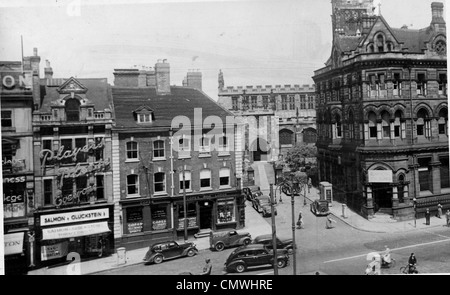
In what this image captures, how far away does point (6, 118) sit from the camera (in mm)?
11461

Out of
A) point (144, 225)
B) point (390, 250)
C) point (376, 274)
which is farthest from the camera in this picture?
point (144, 225)

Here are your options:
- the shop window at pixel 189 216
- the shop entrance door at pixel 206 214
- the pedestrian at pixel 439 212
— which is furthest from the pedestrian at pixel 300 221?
the pedestrian at pixel 439 212

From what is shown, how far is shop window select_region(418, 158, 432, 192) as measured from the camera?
12.8 meters

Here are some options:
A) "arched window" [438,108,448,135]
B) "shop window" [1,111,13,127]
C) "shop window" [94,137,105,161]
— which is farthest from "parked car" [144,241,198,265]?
"arched window" [438,108,448,135]

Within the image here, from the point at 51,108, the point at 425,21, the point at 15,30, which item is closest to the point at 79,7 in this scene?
the point at 15,30

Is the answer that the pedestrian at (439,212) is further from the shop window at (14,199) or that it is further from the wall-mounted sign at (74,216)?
the shop window at (14,199)

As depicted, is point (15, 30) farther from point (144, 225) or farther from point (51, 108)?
point (144, 225)

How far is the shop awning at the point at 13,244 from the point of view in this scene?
37.3 feet

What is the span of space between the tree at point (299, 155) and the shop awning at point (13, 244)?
30.7 feet

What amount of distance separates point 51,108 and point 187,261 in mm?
6856

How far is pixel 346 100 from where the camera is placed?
12914 millimetres

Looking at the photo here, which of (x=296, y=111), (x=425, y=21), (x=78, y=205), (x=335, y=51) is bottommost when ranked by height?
(x=78, y=205)

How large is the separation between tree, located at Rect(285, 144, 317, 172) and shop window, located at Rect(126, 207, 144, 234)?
18.3ft

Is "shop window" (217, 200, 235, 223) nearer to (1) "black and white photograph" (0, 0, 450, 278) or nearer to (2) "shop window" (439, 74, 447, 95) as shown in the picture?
(1) "black and white photograph" (0, 0, 450, 278)
